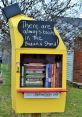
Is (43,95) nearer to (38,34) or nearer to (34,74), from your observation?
(34,74)

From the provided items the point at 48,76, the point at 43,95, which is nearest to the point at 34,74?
the point at 48,76

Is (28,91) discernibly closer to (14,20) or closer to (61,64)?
(61,64)

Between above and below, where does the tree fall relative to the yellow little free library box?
above

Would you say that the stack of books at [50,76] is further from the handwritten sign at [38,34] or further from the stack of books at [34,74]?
the handwritten sign at [38,34]

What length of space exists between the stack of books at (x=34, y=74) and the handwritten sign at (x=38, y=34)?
0.30 meters

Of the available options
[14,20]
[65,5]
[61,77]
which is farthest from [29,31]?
[65,5]

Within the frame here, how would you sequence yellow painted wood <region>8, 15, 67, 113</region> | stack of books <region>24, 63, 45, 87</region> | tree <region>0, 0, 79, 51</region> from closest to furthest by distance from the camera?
yellow painted wood <region>8, 15, 67, 113</region> → stack of books <region>24, 63, 45, 87</region> → tree <region>0, 0, 79, 51</region>

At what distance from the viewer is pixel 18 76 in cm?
573

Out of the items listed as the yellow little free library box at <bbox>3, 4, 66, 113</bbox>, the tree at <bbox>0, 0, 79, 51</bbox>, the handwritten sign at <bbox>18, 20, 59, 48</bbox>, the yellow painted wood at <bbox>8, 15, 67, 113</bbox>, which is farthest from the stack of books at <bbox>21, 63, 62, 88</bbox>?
the tree at <bbox>0, 0, 79, 51</bbox>

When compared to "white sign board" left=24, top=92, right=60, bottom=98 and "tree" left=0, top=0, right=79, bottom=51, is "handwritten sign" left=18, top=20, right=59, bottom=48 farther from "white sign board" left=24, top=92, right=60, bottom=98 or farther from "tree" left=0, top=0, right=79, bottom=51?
"tree" left=0, top=0, right=79, bottom=51

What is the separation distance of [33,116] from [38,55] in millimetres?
931

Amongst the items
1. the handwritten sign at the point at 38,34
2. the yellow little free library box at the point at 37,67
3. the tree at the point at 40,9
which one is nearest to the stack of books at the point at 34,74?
the yellow little free library box at the point at 37,67

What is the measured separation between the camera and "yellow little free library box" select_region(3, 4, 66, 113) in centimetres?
577

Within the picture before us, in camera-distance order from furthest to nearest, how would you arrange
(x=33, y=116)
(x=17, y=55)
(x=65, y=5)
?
(x=65, y=5) < (x=33, y=116) < (x=17, y=55)
